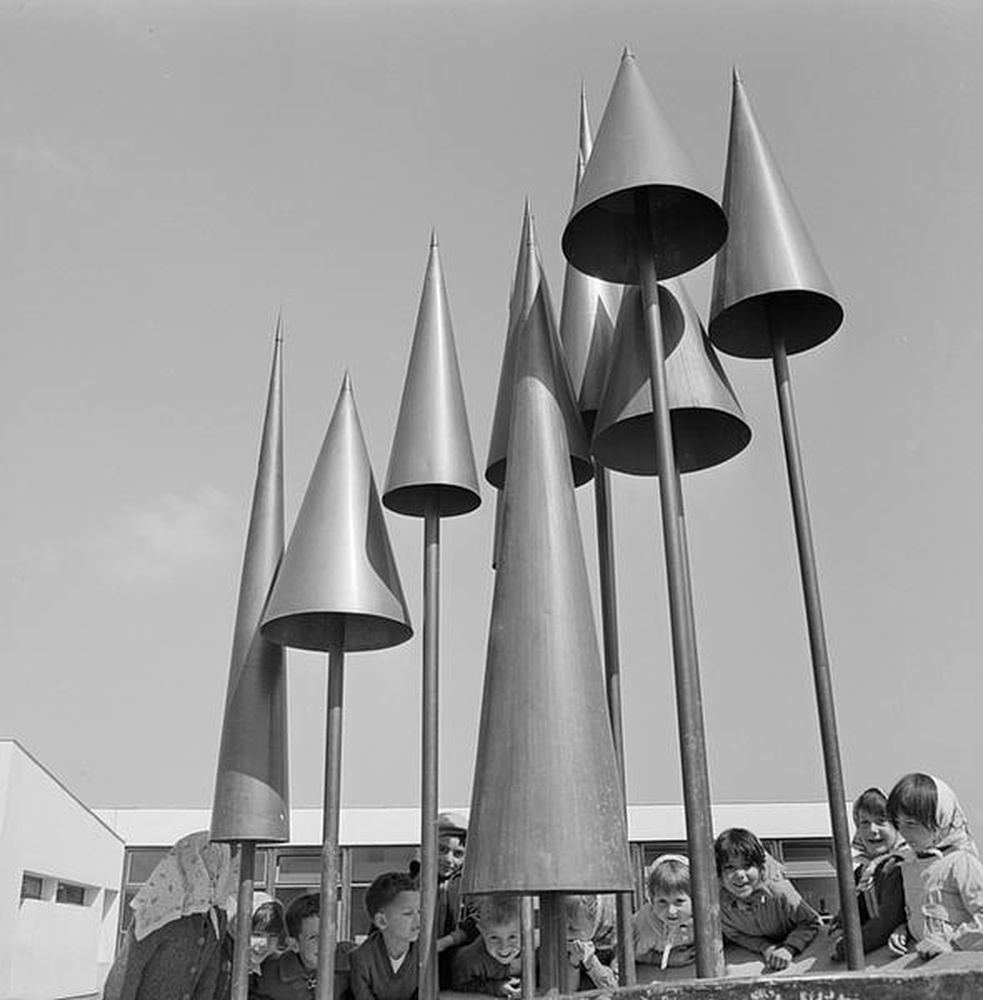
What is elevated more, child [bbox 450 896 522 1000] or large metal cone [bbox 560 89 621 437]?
large metal cone [bbox 560 89 621 437]

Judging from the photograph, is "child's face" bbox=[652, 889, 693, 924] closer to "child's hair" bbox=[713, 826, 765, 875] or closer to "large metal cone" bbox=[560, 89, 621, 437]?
"child's hair" bbox=[713, 826, 765, 875]

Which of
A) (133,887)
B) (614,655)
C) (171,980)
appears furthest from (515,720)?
(133,887)

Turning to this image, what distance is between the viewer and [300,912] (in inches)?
201

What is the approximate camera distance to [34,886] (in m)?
25.6

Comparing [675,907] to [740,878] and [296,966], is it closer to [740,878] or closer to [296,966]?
[740,878]

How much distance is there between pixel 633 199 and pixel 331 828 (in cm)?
251

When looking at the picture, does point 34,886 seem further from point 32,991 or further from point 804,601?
point 804,601

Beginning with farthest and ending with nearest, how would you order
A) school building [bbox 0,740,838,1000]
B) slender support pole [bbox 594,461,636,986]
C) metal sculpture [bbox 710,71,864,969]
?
school building [bbox 0,740,838,1000]
slender support pole [bbox 594,461,636,986]
metal sculpture [bbox 710,71,864,969]

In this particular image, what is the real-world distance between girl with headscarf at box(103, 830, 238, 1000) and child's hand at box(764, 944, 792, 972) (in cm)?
227

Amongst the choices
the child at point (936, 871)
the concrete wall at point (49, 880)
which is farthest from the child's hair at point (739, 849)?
the concrete wall at point (49, 880)

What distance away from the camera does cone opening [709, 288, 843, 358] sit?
402 centimetres

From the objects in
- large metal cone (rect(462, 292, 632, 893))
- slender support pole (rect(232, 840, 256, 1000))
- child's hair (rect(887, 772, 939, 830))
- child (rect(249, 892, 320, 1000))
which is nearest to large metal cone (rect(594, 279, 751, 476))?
large metal cone (rect(462, 292, 632, 893))

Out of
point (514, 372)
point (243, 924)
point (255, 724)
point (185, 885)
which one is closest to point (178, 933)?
point (185, 885)

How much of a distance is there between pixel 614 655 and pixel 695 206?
1607 millimetres
